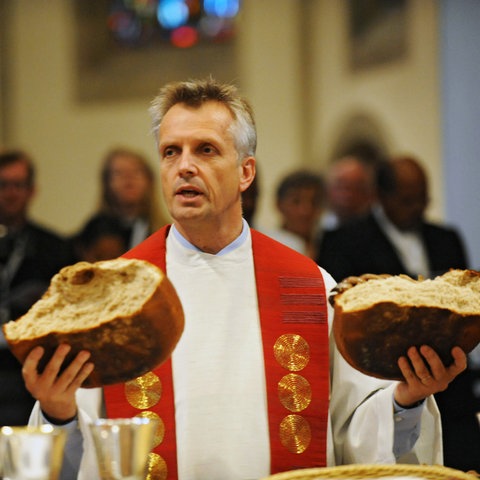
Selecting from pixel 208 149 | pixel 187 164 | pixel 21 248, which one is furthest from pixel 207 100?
pixel 21 248

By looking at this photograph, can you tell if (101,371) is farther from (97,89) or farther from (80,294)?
(97,89)

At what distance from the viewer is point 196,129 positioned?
3.76 meters

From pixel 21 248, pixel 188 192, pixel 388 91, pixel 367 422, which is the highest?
pixel 388 91

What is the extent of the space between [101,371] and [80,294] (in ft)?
0.73

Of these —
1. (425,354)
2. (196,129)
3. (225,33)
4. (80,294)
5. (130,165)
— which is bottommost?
(425,354)

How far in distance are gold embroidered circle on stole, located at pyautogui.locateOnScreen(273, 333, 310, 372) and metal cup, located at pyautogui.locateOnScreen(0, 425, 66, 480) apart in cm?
153

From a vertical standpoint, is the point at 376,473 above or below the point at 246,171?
below

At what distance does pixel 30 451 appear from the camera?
7.59ft

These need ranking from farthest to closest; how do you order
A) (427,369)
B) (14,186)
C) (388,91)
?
(388,91) → (14,186) → (427,369)

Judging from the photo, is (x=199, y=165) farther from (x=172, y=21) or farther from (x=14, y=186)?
(x=172, y=21)

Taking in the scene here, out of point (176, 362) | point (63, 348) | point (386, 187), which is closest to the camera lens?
point (63, 348)

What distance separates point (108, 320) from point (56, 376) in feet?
0.78

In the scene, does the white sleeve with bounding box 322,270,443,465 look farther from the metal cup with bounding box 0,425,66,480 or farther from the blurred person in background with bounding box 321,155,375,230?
the blurred person in background with bounding box 321,155,375,230

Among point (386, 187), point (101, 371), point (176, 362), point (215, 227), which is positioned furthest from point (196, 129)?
point (386, 187)
